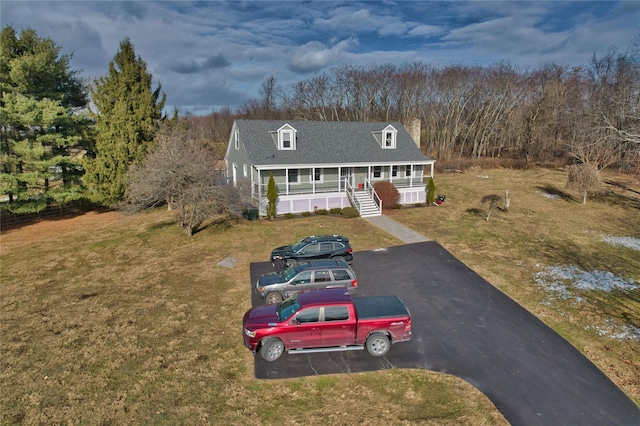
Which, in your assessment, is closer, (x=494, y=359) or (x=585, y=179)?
(x=494, y=359)

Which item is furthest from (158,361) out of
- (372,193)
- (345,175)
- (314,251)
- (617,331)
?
(345,175)

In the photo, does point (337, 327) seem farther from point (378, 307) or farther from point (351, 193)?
point (351, 193)

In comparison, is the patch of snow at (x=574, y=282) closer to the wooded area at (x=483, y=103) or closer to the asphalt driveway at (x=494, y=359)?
the asphalt driveway at (x=494, y=359)

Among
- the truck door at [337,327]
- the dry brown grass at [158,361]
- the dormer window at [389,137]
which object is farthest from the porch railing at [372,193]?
the truck door at [337,327]

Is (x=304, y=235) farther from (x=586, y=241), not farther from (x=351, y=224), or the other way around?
(x=586, y=241)

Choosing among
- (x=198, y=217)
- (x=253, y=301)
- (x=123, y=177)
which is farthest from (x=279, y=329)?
(x=123, y=177)

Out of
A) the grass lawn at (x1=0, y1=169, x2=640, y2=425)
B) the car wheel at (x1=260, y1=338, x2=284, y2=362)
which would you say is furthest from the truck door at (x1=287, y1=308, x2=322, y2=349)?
the grass lawn at (x1=0, y1=169, x2=640, y2=425)

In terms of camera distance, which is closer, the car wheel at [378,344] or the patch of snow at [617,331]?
the car wheel at [378,344]
